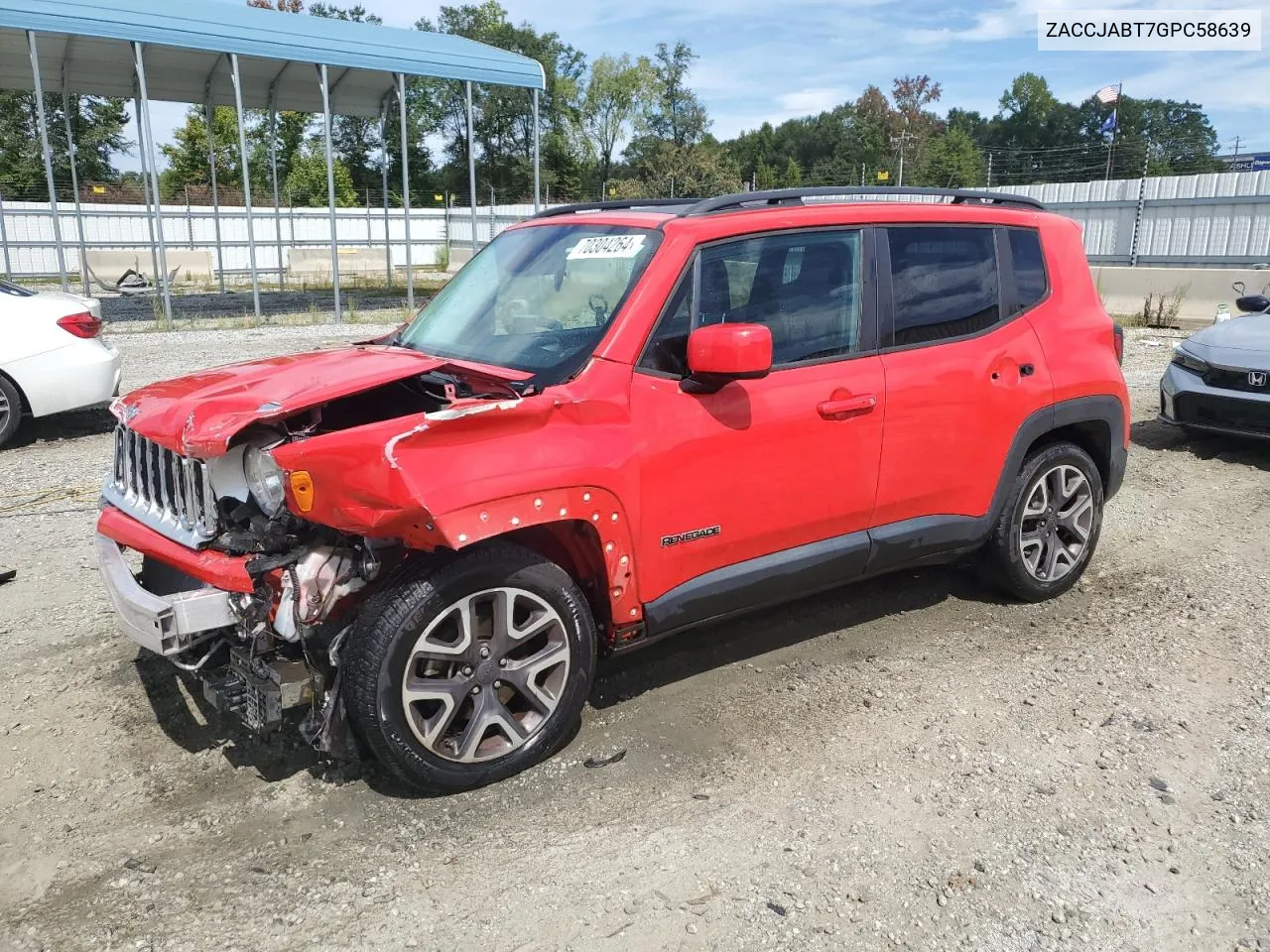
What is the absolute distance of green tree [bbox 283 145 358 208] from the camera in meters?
41.8

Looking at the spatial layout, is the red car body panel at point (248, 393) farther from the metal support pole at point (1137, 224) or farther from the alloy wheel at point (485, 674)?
the metal support pole at point (1137, 224)

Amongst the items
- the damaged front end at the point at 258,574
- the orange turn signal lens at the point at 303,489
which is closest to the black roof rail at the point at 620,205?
the damaged front end at the point at 258,574

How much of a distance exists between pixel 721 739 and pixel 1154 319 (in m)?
15.2

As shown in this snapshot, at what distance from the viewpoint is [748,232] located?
12.2 ft

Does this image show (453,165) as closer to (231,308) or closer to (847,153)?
(847,153)

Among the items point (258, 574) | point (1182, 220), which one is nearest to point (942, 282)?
point (258, 574)

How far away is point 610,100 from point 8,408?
71.1 m

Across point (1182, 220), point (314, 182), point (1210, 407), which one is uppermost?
point (314, 182)

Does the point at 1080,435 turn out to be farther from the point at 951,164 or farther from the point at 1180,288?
the point at 951,164

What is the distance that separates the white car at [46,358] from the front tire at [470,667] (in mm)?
6328

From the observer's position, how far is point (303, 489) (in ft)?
9.27

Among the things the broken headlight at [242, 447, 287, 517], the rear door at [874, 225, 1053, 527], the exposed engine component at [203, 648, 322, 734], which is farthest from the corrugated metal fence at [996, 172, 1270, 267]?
the exposed engine component at [203, 648, 322, 734]

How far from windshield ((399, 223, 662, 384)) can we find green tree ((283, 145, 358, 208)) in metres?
38.3

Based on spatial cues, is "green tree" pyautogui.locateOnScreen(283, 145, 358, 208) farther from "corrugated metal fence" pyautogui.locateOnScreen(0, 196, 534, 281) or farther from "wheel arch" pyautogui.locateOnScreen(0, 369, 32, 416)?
"wheel arch" pyautogui.locateOnScreen(0, 369, 32, 416)
